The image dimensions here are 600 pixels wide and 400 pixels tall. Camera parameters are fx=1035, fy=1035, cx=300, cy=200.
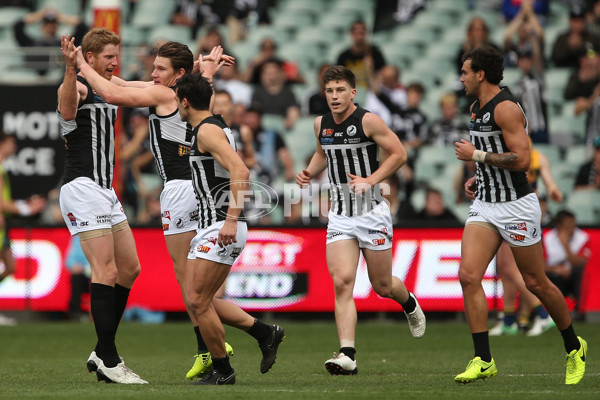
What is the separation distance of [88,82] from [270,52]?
403 inches

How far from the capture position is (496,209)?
26.0ft

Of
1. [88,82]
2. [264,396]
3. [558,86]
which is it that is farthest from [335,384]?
[558,86]

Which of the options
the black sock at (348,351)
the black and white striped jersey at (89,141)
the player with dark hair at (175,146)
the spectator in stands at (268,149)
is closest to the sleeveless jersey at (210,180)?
the player with dark hair at (175,146)

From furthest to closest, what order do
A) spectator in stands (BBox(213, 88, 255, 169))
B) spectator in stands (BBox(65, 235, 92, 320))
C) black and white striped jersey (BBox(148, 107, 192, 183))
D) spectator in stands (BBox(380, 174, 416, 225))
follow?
spectator in stands (BBox(380, 174, 416, 225)) → spectator in stands (BBox(65, 235, 92, 320)) → spectator in stands (BBox(213, 88, 255, 169)) → black and white striped jersey (BBox(148, 107, 192, 183))

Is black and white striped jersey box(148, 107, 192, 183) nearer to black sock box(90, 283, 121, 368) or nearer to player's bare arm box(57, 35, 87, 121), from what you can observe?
player's bare arm box(57, 35, 87, 121)

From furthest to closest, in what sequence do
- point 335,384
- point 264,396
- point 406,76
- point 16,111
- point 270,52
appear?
point 406,76 < point 270,52 < point 16,111 < point 335,384 < point 264,396

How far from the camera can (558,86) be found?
18750 millimetres

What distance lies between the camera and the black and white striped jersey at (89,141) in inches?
320

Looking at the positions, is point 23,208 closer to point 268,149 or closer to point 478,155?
point 268,149

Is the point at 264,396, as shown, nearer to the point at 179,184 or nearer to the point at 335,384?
the point at 335,384

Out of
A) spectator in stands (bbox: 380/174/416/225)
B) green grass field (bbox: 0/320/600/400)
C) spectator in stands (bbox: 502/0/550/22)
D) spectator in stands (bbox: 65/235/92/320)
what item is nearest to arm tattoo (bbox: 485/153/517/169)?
green grass field (bbox: 0/320/600/400)

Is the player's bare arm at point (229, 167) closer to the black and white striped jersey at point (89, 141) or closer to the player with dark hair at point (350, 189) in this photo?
the black and white striped jersey at point (89, 141)

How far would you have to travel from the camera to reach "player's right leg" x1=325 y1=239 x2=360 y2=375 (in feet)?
27.7

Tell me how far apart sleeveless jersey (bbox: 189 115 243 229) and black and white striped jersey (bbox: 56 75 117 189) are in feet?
3.14
